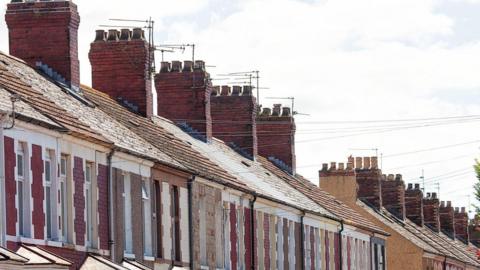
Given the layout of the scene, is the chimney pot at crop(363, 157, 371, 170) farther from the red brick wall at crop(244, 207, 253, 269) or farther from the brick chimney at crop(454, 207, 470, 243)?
the red brick wall at crop(244, 207, 253, 269)

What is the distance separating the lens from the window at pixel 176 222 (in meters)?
47.2

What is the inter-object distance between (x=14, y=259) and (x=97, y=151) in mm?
9710

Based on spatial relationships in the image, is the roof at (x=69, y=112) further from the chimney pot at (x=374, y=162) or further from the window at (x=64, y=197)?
the chimney pot at (x=374, y=162)

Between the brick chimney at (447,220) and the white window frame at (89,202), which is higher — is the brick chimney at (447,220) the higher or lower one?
the higher one

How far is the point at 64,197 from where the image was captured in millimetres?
38094

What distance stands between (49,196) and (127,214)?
5.90 metres

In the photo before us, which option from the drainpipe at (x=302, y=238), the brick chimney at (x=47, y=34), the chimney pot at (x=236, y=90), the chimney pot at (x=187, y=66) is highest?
the chimney pot at (x=236, y=90)

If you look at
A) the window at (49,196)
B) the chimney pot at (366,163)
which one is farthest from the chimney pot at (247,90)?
the window at (49,196)

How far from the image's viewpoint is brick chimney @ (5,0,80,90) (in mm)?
48406

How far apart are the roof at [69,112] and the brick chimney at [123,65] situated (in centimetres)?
836

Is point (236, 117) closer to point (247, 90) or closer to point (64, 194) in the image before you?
point (247, 90)

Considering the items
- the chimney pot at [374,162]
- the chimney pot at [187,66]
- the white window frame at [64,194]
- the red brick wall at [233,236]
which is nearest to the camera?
the white window frame at [64,194]

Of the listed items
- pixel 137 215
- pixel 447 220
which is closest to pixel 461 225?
pixel 447 220

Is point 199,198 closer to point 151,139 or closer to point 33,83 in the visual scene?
point 151,139
